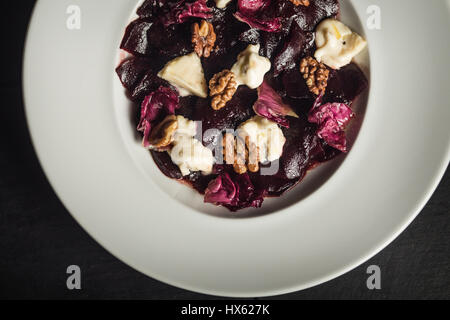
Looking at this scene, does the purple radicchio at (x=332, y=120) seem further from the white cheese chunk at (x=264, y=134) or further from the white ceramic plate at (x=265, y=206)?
the white cheese chunk at (x=264, y=134)

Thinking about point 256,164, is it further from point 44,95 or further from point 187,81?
Answer: point 44,95

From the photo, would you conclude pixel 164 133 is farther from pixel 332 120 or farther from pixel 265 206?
pixel 332 120

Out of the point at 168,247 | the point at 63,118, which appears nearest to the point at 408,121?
the point at 168,247

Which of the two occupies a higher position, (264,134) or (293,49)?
(293,49)

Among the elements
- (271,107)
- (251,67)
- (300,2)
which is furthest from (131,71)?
(300,2)

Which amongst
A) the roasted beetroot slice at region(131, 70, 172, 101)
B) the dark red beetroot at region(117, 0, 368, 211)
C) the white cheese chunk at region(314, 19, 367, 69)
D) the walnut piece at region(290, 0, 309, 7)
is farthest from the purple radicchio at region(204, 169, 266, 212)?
the walnut piece at region(290, 0, 309, 7)

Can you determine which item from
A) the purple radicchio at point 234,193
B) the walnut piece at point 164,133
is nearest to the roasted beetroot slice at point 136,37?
the walnut piece at point 164,133
